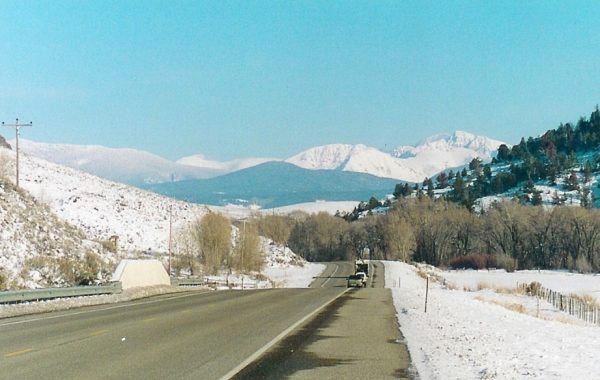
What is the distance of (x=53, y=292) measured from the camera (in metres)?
28.1

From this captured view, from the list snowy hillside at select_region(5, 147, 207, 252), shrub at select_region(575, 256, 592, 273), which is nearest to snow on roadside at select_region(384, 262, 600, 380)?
snowy hillside at select_region(5, 147, 207, 252)

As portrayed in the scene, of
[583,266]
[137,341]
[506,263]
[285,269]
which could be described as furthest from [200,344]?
[506,263]

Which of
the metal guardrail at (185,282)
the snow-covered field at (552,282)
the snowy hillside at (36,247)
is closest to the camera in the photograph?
the snowy hillside at (36,247)

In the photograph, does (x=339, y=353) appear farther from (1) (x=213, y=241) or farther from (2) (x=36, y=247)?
(1) (x=213, y=241)

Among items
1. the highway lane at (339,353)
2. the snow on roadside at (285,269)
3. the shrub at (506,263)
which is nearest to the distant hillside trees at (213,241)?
the snow on roadside at (285,269)

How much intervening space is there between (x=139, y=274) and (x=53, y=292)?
10571mm

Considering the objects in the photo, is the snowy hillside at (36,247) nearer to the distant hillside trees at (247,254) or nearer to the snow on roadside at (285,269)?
the snow on roadside at (285,269)

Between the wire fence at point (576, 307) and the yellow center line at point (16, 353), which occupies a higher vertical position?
the yellow center line at point (16, 353)

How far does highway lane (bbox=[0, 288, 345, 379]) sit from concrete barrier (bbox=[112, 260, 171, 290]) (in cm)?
825

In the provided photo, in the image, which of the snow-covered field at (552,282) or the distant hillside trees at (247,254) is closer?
the snow-covered field at (552,282)

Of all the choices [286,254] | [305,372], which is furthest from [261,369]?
[286,254]

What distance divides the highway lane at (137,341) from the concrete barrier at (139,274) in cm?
825

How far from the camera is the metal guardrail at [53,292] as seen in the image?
25.3 m

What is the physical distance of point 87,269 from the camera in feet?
142
